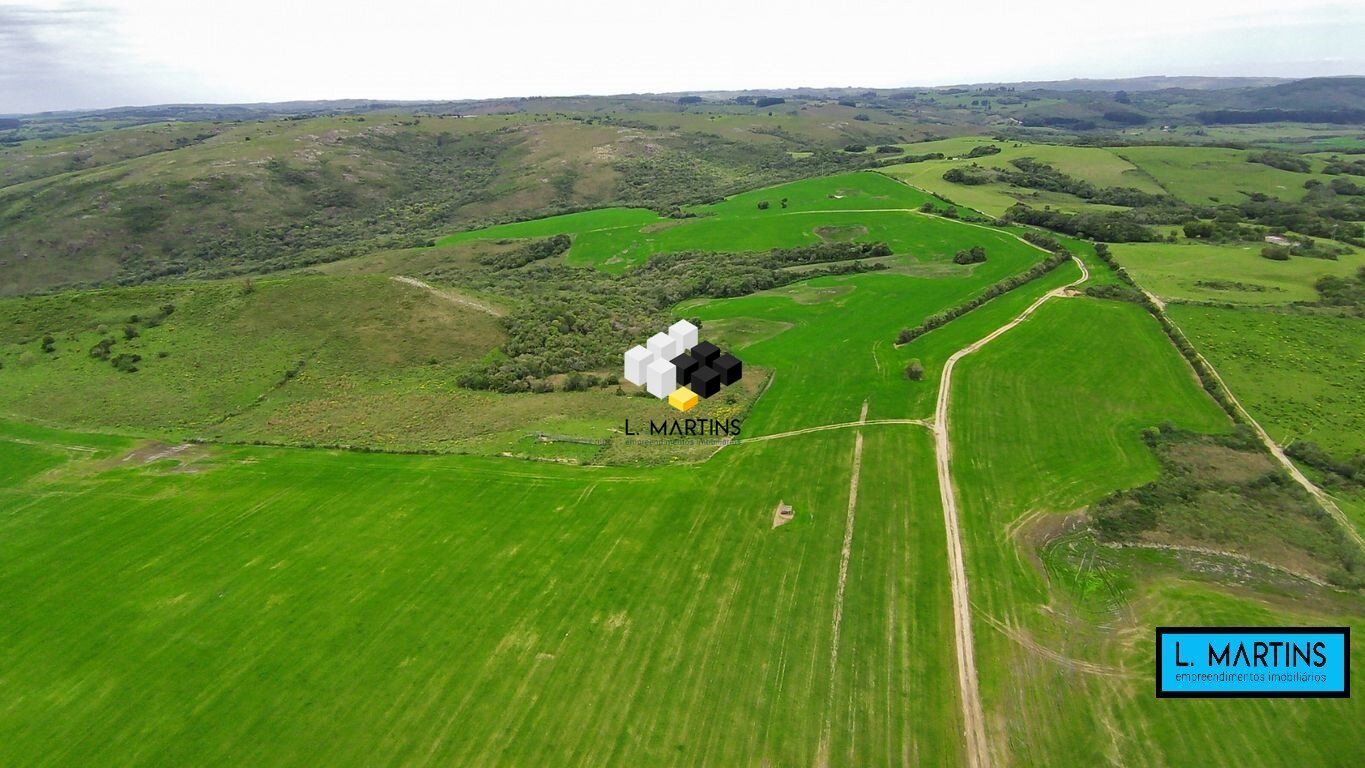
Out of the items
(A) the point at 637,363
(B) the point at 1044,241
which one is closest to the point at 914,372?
(A) the point at 637,363

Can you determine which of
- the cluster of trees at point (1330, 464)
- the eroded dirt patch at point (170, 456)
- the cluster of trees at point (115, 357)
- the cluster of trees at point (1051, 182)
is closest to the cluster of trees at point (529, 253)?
the cluster of trees at point (115, 357)

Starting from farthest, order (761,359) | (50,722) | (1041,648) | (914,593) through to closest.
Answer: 1. (761,359)
2. (914,593)
3. (1041,648)
4. (50,722)

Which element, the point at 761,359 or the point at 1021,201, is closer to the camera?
the point at 761,359

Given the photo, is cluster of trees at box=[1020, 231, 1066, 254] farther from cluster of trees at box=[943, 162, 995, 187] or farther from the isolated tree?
the isolated tree

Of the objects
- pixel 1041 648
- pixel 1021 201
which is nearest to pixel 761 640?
pixel 1041 648

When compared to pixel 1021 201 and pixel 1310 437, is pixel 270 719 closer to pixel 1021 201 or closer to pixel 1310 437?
pixel 1310 437

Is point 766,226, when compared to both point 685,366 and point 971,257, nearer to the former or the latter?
point 971,257
